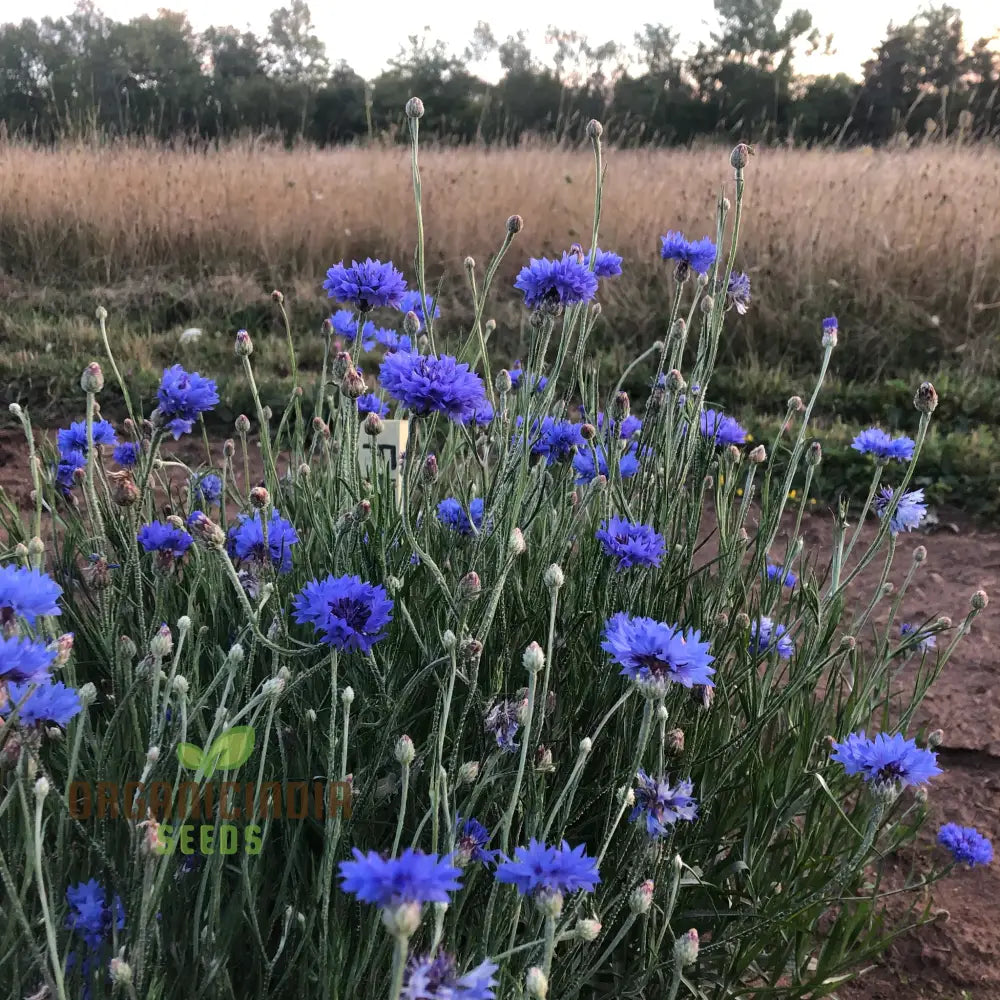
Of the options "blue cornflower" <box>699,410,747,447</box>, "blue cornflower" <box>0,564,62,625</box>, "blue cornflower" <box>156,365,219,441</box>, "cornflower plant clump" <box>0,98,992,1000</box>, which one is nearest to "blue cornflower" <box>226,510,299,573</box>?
"cornflower plant clump" <box>0,98,992,1000</box>

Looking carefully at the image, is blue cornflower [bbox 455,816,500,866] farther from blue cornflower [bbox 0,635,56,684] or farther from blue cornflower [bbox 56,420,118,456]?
blue cornflower [bbox 56,420,118,456]

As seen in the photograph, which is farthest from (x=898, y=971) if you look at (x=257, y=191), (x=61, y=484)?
(x=257, y=191)

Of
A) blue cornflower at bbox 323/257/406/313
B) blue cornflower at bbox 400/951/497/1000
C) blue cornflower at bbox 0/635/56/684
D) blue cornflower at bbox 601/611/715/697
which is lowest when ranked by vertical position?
blue cornflower at bbox 400/951/497/1000

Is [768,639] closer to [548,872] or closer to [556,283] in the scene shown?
[556,283]

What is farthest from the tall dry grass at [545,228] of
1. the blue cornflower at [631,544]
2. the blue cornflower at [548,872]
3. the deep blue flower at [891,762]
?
the blue cornflower at [548,872]

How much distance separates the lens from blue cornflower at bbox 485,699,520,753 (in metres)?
0.92

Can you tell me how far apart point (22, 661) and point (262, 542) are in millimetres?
432

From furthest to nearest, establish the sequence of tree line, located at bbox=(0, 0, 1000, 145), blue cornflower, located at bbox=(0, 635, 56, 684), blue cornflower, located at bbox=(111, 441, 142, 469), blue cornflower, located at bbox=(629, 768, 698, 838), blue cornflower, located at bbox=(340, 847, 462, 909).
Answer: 1. tree line, located at bbox=(0, 0, 1000, 145)
2. blue cornflower, located at bbox=(111, 441, 142, 469)
3. blue cornflower, located at bbox=(629, 768, 698, 838)
4. blue cornflower, located at bbox=(0, 635, 56, 684)
5. blue cornflower, located at bbox=(340, 847, 462, 909)

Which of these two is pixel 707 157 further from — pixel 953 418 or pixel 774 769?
pixel 774 769

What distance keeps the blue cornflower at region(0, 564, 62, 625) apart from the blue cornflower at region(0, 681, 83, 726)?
2.4 inches

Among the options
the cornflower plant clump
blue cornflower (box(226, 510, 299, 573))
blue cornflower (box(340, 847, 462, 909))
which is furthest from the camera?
blue cornflower (box(226, 510, 299, 573))

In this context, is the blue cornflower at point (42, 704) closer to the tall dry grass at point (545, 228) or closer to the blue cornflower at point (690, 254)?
the blue cornflower at point (690, 254)

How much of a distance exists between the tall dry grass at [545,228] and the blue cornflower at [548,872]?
3618 millimetres

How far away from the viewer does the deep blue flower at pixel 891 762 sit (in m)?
0.92
